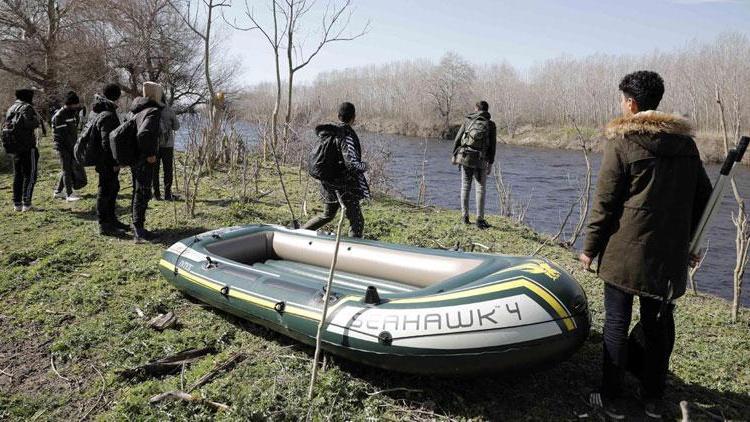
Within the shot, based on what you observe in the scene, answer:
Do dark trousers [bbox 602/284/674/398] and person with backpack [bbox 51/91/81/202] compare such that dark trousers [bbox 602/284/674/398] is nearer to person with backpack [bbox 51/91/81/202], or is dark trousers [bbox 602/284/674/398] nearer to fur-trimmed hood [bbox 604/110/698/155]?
fur-trimmed hood [bbox 604/110/698/155]

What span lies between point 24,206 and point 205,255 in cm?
481

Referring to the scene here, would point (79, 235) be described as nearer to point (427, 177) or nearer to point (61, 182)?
point (61, 182)

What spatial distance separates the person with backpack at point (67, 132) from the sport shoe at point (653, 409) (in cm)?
791

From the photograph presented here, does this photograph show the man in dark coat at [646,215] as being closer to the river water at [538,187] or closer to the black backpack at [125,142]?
the river water at [538,187]

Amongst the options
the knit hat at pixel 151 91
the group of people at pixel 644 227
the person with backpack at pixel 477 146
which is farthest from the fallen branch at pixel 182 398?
the person with backpack at pixel 477 146

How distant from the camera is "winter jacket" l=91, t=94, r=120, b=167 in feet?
19.8

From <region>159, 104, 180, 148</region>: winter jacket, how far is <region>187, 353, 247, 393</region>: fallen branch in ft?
15.3

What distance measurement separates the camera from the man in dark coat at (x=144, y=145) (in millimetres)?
5703

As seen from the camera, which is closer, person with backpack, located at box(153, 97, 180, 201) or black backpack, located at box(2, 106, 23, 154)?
black backpack, located at box(2, 106, 23, 154)

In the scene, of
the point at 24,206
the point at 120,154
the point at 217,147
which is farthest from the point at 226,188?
the point at 120,154

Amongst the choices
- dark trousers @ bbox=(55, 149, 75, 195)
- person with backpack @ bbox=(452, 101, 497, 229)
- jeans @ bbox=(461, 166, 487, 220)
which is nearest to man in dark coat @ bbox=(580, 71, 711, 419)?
person with backpack @ bbox=(452, 101, 497, 229)

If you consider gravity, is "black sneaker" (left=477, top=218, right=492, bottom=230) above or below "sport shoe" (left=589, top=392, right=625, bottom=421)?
above

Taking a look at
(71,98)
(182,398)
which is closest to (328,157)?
(182,398)

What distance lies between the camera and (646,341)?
2.96m
